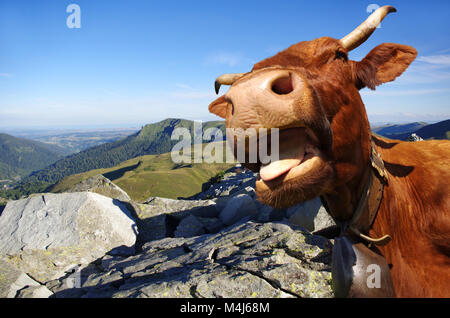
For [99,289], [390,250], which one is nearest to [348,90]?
[390,250]

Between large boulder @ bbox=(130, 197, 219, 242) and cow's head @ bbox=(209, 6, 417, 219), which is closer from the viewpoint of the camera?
cow's head @ bbox=(209, 6, 417, 219)

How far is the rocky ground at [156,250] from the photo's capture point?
14.8 feet

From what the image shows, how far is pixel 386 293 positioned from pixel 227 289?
106 inches

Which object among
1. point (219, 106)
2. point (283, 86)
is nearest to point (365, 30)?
point (283, 86)

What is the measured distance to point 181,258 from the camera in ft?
21.5

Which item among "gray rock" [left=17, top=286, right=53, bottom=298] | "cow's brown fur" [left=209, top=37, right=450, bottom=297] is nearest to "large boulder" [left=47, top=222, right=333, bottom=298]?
"gray rock" [left=17, top=286, right=53, bottom=298]

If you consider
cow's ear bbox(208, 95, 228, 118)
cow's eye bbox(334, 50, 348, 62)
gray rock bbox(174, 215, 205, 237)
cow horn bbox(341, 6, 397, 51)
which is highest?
cow horn bbox(341, 6, 397, 51)

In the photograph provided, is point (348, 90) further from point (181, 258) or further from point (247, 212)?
point (247, 212)

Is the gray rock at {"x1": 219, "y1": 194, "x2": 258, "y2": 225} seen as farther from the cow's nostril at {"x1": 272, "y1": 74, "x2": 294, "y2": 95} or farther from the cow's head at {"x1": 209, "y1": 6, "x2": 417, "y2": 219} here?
the cow's nostril at {"x1": 272, "y1": 74, "x2": 294, "y2": 95}

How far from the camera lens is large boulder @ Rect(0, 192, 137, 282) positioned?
7.57 metres

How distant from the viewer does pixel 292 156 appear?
184 centimetres

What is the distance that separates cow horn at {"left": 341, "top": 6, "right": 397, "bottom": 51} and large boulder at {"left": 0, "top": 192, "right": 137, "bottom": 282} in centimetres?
905

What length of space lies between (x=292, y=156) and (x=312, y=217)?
6.64 meters
